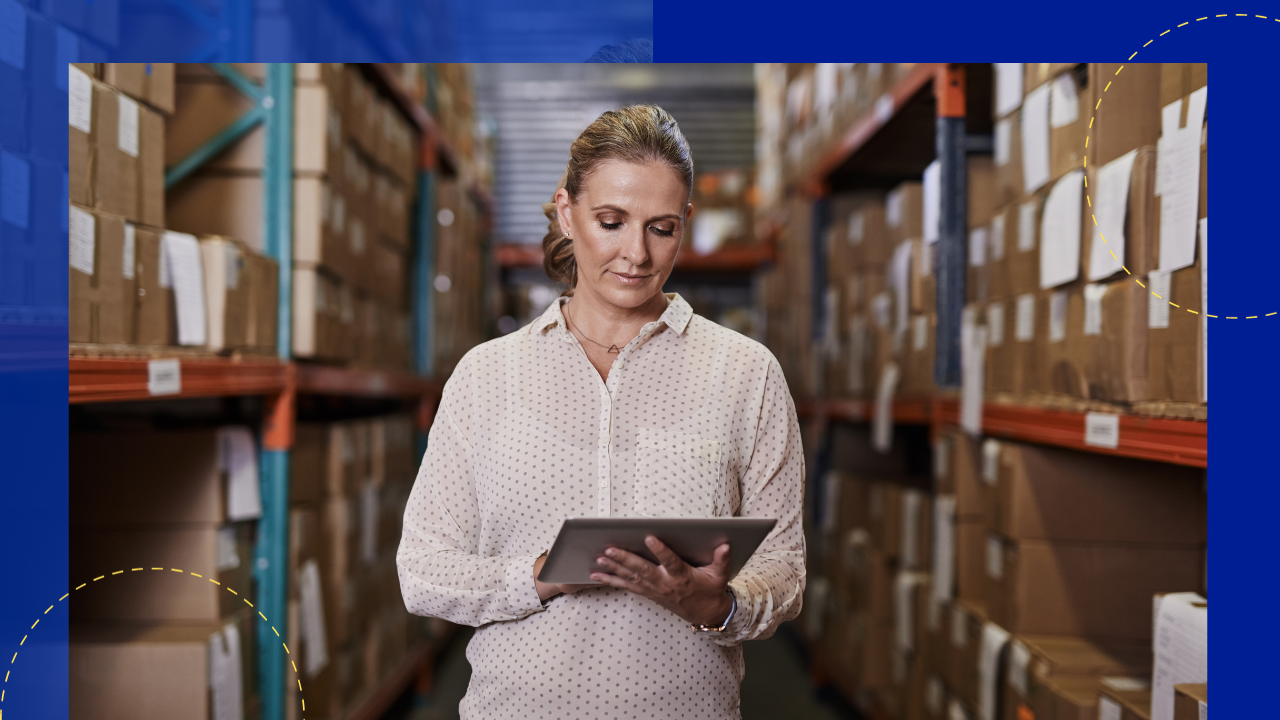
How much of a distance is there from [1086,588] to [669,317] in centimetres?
149

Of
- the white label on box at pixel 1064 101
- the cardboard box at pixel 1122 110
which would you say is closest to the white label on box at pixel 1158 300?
the cardboard box at pixel 1122 110

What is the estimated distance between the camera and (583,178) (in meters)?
1.42

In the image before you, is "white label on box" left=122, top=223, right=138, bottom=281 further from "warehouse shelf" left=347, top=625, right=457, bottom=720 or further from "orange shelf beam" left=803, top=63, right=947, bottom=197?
"orange shelf beam" left=803, top=63, right=947, bottom=197

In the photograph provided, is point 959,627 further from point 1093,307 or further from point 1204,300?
point 1204,300

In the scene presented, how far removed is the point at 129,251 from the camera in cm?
196

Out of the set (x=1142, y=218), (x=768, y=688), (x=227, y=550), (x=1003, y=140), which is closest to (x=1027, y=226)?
(x=1003, y=140)

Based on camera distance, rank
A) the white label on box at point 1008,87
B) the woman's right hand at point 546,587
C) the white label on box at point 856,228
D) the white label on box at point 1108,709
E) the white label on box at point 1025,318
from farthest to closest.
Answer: the white label on box at point 856,228 < the white label on box at point 1008,87 < the white label on box at point 1025,318 < the white label on box at point 1108,709 < the woman's right hand at point 546,587

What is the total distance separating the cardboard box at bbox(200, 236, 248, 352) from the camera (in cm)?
230

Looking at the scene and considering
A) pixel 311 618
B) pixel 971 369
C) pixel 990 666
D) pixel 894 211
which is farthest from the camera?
pixel 894 211

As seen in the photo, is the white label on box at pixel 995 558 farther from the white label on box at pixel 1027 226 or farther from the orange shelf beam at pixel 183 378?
the orange shelf beam at pixel 183 378

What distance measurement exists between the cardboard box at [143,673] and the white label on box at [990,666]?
6.09 feet

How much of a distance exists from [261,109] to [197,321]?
72 cm

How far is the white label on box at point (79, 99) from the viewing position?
1.75 m

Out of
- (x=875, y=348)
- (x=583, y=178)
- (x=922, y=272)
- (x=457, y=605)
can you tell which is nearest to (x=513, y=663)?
(x=457, y=605)
